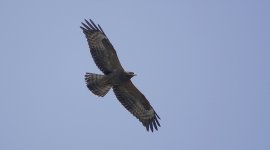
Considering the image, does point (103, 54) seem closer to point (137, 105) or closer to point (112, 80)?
point (112, 80)

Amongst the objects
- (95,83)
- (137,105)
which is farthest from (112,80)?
(137,105)

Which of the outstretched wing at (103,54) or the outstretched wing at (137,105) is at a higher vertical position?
the outstretched wing at (103,54)

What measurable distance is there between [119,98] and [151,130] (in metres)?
1.31

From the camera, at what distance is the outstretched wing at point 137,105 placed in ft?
48.6

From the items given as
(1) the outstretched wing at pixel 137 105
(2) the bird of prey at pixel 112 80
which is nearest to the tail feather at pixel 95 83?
(2) the bird of prey at pixel 112 80

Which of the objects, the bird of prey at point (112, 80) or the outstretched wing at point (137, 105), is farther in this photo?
the outstretched wing at point (137, 105)

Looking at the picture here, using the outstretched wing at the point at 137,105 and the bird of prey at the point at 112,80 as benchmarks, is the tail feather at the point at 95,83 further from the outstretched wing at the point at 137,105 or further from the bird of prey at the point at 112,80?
the outstretched wing at the point at 137,105

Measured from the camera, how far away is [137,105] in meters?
14.9

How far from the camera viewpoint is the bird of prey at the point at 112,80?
14.1m

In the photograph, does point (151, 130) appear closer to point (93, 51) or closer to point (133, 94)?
point (133, 94)

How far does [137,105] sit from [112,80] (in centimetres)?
120

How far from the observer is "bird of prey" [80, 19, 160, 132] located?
14.1 m

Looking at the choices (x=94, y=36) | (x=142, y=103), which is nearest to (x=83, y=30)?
(x=94, y=36)

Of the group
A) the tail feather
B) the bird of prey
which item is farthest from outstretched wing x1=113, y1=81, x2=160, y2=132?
the tail feather
